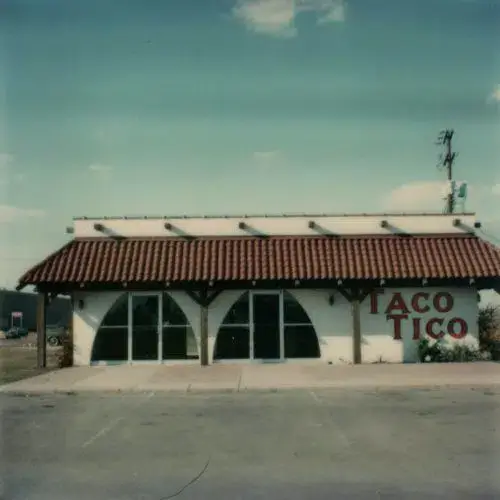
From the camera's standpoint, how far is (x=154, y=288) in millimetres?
20234

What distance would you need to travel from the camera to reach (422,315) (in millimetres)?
20344

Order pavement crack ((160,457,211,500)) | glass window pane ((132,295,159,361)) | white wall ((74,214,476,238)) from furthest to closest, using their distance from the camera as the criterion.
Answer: white wall ((74,214,476,238))
glass window pane ((132,295,159,361))
pavement crack ((160,457,211,500))

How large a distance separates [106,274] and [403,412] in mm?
11667

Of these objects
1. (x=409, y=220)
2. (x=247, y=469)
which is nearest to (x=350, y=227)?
(x=409, y=220)

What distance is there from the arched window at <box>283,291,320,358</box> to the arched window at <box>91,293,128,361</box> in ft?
18.2

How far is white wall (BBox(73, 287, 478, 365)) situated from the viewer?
66.3ft

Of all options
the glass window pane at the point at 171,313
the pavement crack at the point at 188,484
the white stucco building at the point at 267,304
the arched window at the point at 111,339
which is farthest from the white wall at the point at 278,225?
the pavement crack at the point at 188,484

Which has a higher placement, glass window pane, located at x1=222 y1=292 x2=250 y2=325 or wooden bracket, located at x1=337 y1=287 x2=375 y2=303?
wooden bracket, located at x1=337 y1=287 x2=375 y2=303

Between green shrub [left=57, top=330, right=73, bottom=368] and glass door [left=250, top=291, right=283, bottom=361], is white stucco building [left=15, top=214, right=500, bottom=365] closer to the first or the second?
glass door [left=250, top=291, right=283, bottom=361]

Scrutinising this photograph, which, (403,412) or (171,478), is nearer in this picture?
(171,478)

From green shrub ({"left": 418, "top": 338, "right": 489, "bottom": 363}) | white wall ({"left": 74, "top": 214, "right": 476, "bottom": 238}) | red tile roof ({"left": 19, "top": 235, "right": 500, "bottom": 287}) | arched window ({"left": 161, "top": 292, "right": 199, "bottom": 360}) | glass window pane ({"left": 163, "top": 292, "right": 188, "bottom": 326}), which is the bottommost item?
green shrub ({"left": 418, "top": 338, "right": 489, "bottom": 363})

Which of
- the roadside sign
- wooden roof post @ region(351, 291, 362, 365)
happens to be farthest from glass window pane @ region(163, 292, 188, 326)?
the roadside sign

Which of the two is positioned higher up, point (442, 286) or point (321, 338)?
point (442, 286)

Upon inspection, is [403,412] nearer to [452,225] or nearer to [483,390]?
[483,390]
